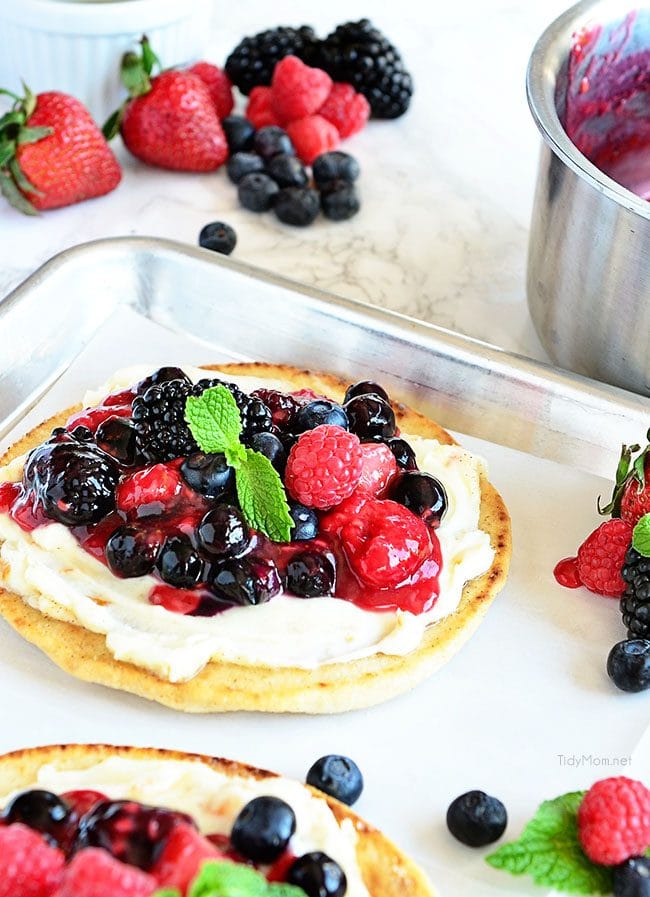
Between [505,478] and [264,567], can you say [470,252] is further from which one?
[264,567]

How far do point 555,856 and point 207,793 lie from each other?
0.56 m

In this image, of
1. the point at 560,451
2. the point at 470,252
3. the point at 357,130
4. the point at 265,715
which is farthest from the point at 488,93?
the point at 265,715

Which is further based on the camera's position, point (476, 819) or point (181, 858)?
point (476, 819)

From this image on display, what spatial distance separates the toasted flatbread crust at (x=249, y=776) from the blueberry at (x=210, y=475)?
51 cm

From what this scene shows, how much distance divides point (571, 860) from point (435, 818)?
0.24 m

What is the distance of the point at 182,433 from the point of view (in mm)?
2332

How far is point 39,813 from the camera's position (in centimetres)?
177

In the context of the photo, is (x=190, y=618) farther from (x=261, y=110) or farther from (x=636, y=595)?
(x=261, y=110)

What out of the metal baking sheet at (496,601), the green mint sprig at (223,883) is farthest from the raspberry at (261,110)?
the green mint sprig at (223,883)

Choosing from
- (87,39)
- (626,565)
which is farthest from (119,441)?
(87,39)

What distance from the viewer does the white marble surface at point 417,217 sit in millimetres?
3365

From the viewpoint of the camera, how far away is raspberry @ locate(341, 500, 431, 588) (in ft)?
7.29

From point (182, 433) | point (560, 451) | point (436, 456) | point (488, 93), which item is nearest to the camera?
point (182, 433)

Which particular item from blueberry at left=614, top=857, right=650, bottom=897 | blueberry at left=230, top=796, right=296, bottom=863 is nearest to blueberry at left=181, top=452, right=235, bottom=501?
blueberry at left=230, top=796, right=296, bottom=863
